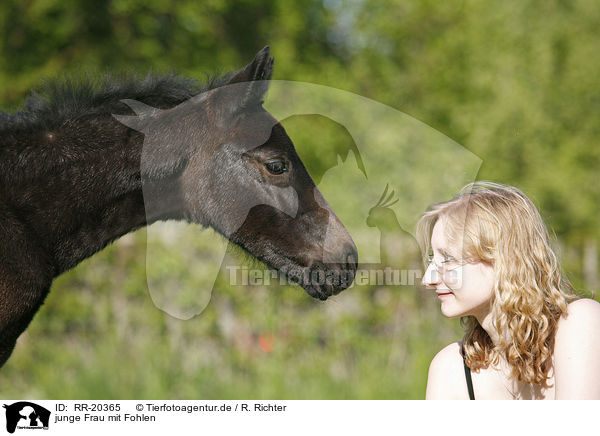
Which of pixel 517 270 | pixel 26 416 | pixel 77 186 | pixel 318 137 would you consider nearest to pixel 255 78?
pixel 77 186

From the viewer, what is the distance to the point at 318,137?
7859mm

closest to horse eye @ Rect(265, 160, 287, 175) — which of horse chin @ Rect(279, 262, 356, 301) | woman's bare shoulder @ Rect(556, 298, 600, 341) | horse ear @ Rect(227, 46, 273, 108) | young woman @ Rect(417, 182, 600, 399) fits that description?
horse ear @ Rect(227, 46, 273, 108)

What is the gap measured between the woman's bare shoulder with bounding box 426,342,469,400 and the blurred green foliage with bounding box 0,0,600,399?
3.31 metres

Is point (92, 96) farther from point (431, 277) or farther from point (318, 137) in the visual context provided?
point (318, 137)

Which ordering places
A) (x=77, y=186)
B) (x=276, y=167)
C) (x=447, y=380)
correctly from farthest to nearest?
1. (x=276, y=167)
2. (x=77, y=186)
3. (x=447, y=380)

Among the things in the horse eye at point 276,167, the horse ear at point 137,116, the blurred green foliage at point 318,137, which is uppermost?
the horse ear at point 137,116

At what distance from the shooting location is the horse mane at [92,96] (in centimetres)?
269

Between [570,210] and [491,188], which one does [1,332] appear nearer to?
[491,188]

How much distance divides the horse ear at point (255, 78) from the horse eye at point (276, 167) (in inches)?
11.5

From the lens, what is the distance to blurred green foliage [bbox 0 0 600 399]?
19.9ft

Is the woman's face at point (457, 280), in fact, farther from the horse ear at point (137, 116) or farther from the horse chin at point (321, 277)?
the horse ear at point (137, 116)

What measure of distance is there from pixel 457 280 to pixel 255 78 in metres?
1.23

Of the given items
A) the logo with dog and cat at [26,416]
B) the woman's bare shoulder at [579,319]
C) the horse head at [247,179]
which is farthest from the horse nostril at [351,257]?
the logo with dog and cat at [26,416]

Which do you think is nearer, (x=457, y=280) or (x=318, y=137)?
(x=457, y=280)
